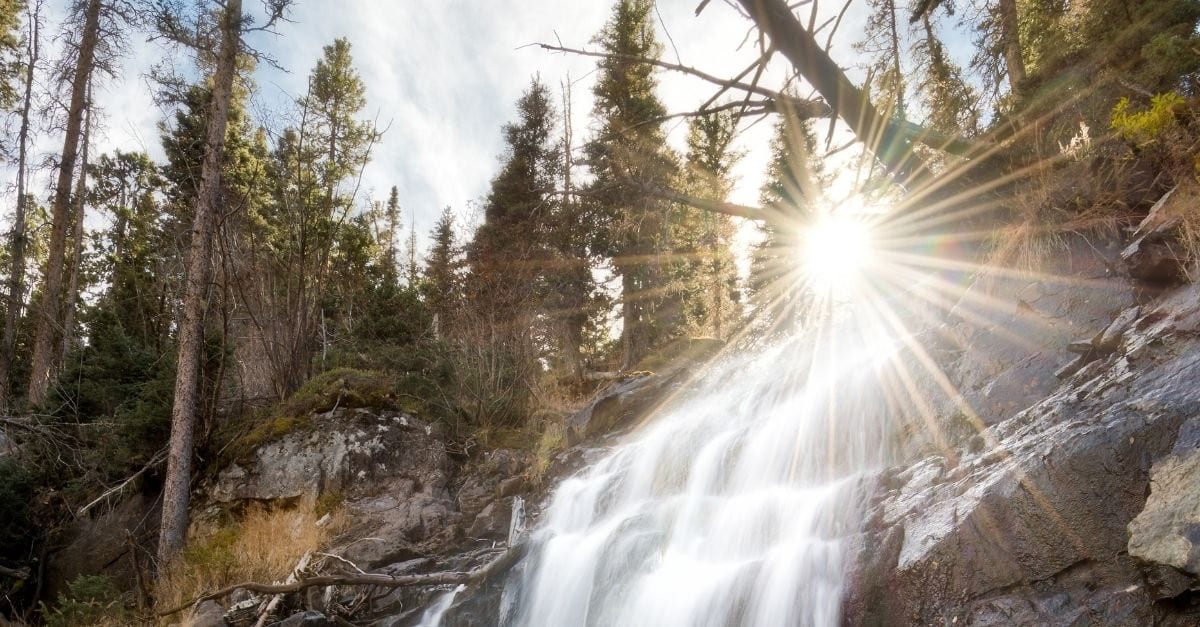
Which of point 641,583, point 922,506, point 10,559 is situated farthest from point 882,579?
point 10,559

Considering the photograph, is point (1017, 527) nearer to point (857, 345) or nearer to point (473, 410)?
point (857, 345)

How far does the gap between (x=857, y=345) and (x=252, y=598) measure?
7.40 metres

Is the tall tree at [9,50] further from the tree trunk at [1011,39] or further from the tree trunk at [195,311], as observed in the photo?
the tree trunk at [1011,39]

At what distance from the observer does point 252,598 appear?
592cm

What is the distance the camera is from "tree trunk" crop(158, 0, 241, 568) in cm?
744

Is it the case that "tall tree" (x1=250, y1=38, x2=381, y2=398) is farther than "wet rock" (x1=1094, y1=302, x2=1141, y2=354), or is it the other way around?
"tall tree" (x1=250, y1=38, x2=381, y2=398)

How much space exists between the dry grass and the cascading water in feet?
9.78

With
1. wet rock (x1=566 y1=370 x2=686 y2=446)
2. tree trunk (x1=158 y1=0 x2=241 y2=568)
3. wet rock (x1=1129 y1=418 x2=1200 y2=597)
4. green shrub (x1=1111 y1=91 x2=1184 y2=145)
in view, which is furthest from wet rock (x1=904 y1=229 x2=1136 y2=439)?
tree trunk (x1=158 y1=0 x2=241 y2=568)

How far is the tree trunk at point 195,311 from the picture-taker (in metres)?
7.44

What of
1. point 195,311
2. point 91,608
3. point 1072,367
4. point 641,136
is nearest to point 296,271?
point 195,311

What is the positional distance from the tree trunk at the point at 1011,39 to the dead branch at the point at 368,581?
8971 mm

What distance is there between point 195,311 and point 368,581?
5005mm

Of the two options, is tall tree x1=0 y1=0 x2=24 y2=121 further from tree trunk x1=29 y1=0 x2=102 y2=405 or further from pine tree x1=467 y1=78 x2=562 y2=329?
pine tree x1=467 y1=78 x2=562 y2=329

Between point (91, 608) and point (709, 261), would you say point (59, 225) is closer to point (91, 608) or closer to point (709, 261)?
point (91, 608)
